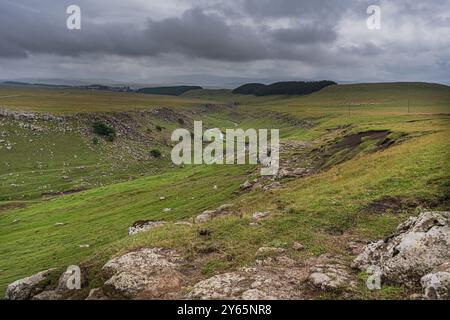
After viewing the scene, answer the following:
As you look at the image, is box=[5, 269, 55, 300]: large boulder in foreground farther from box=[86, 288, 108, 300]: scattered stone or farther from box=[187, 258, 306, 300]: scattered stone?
box=[187, 258, 306, 300]: scattered stone

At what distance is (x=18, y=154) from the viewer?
123625 millimetres

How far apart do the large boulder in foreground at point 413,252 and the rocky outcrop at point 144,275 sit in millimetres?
10166

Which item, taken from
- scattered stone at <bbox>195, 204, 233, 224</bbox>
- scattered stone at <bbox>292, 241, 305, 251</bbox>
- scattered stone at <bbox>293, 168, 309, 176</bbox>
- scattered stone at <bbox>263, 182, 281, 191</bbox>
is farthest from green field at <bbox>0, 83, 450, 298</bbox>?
scattered stone at <bbox>293, 168, 309, 176</bbox>

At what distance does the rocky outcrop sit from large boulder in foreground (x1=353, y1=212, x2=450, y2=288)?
1017 centimetres

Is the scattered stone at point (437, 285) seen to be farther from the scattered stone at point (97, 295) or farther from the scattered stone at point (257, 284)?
the scattered stone at point (97, 295)

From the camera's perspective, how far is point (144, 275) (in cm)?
2106

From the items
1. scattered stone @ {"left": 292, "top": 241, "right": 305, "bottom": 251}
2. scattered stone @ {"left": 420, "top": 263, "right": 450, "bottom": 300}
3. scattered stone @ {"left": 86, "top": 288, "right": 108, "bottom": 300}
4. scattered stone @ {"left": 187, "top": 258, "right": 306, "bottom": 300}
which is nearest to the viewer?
scattered stone @ {"left": 420, "top": 263, "right": 450, "bottom": 300}

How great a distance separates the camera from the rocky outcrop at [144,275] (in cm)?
1964

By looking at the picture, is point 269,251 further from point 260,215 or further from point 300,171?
point 300,171

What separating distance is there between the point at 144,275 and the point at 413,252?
46.6 feet

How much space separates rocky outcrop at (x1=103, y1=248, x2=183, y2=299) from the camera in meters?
19.6

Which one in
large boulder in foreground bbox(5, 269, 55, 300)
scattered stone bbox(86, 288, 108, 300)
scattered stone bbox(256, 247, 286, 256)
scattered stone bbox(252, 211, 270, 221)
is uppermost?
scattered stone bbox(256, 247, 286, 256)

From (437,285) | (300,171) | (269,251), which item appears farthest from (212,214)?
(300,171)
